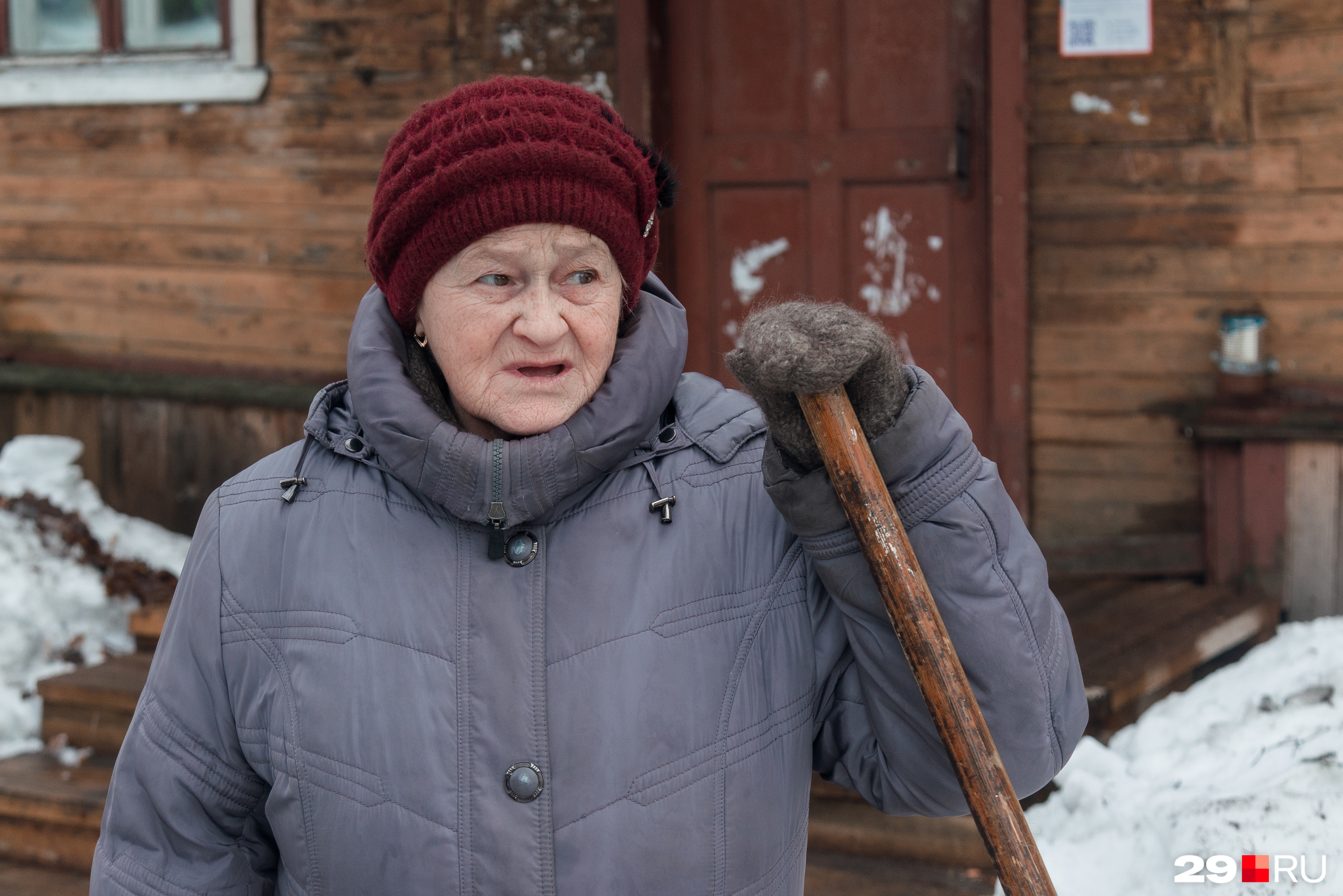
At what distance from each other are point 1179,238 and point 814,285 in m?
1.27

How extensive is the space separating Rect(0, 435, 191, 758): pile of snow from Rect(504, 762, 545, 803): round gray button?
3340 millimetres

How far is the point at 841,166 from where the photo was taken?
4.59 metres

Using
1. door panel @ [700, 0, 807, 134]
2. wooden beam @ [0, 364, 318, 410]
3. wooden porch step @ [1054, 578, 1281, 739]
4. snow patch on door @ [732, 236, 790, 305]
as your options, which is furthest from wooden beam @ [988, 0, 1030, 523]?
wooden beam @ [0, 364, 318, 410]


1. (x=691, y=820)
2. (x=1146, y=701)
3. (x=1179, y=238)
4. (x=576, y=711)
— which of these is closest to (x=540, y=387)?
(x=576, y=711)

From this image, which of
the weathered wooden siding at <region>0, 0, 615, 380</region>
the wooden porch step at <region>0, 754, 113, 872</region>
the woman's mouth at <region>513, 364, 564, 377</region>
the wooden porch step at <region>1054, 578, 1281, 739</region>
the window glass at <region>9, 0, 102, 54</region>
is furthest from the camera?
the window glass at <region>9, 0, 102, 54</region>

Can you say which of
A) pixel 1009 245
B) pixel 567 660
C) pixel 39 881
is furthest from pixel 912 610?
pixel 39 881

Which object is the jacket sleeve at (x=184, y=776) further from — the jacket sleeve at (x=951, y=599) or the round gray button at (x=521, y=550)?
the jacket sleeve at (x=951, y=599)

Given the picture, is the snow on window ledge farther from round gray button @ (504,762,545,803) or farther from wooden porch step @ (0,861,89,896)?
round gray button @ (504,762,545,803)

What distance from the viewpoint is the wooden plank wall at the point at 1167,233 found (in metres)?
3.94

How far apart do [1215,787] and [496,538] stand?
2182mm

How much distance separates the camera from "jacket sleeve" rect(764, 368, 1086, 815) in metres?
1.41

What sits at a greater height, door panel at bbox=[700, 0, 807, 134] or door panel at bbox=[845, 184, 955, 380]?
door panel at bbox=[700, 0, 807, 134]

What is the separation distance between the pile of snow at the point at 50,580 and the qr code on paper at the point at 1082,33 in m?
3.88

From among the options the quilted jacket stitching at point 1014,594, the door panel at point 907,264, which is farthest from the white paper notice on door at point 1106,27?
the quilted jacket stitching at point 1014,594
